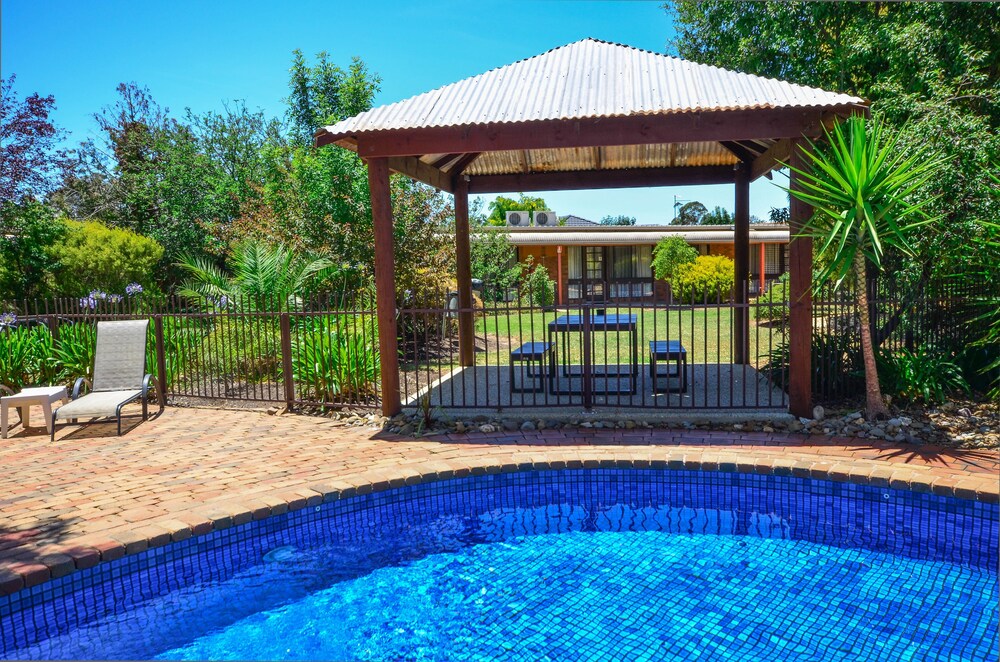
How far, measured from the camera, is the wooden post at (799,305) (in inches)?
286

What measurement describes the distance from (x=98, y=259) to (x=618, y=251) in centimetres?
2101

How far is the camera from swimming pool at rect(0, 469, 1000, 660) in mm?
4062

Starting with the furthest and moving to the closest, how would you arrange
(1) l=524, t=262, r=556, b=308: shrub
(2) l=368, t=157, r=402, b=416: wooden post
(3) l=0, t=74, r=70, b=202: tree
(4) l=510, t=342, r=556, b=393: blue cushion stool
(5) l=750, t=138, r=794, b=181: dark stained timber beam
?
(1) l=524, t=262, r=556, b=308: shrub < (3) l=0, t=74, r=70, b=202: tree < (4) l=510, t=342, r=556, b=393: blue cushion stool < (5) l=750, t=138, r=794, b=181: dark stained timber beam < (2) l=368, t=157, r=402, b=416: wooden post

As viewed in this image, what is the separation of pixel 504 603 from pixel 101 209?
67.7 feet

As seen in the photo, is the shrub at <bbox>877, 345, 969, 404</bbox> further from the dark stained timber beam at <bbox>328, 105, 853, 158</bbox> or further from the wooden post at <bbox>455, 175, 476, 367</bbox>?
the wooden post at <bbox>455, 175, 476, 367</bbox>

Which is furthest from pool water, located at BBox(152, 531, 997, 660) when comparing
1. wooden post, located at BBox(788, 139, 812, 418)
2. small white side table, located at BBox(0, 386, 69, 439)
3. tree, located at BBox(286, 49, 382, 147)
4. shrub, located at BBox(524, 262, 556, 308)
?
shrub, located at BBox(524, 262, 556, 308)

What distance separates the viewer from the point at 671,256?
81.8 ft

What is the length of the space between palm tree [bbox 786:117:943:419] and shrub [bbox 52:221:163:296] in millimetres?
14264

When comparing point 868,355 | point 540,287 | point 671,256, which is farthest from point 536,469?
point 671,256

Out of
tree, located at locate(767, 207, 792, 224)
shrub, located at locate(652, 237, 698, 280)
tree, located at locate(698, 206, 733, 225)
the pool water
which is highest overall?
tree, located at locate(698, 206, 733, 225)

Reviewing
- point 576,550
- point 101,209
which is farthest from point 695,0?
point 101,209

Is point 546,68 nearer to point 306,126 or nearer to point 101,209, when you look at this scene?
point 306,126

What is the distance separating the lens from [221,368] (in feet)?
34.3

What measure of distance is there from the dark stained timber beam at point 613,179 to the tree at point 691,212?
49.3 meters
